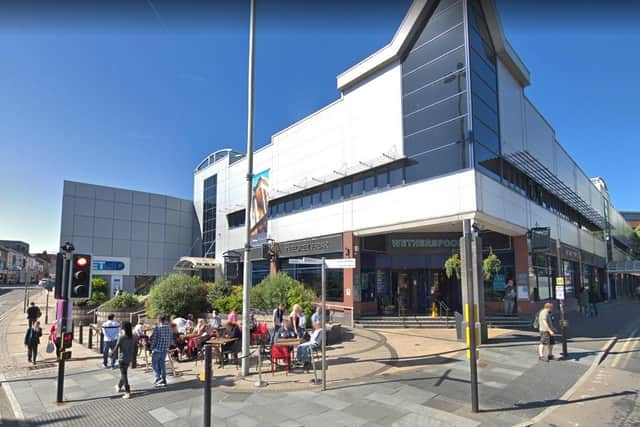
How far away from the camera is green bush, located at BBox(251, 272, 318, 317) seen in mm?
16828

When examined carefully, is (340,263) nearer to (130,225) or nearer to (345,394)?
(345,394)

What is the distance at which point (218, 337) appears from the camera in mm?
11281

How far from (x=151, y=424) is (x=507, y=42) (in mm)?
21504

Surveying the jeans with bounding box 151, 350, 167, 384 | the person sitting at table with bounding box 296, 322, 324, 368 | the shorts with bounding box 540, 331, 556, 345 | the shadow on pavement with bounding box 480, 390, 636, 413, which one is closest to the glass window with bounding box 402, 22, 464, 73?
the shorts with bounding box 540, 331, 556, 345

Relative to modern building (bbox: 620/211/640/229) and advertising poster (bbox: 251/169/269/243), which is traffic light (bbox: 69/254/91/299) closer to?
advertising poster (bbox: 251/169/269/243)

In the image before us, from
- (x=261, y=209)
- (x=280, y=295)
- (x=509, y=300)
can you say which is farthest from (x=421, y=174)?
(x=261, y=209)

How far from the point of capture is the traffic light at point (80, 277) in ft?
26.8

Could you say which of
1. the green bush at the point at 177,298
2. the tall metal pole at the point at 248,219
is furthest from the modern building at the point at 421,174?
the tall metal pole at the point at 248,219

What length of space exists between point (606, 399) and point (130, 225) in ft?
120

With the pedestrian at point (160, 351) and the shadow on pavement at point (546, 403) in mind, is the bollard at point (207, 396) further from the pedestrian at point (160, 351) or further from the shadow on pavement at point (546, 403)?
the shadow on pavement at point (546, 403)

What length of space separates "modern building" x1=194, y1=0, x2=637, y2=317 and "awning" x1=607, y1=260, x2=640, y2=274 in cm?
1916

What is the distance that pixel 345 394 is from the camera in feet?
25.1

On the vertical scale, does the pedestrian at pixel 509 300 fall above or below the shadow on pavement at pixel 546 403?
above

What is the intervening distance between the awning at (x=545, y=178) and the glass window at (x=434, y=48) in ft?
19.5
